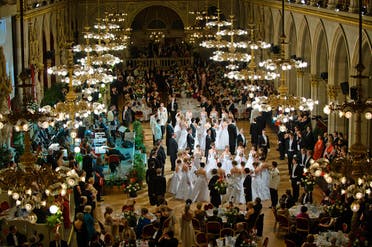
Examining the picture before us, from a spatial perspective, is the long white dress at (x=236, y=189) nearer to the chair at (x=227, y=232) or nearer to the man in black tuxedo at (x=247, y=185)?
the man in black tuxedo at (x=247, y=185)

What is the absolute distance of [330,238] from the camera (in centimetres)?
1580

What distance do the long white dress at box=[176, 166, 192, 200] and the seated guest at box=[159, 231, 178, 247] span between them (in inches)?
242

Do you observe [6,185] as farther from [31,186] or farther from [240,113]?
[240,113]

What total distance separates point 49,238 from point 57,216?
0.62 meters

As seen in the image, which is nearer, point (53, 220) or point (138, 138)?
point (53, 220)

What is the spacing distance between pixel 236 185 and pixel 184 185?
1.71m

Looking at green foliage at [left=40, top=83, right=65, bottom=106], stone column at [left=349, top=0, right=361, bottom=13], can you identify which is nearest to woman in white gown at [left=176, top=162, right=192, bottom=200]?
stone column at [left=349, top=0, right=361, bottom=13]

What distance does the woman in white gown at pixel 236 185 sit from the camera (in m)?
20.6

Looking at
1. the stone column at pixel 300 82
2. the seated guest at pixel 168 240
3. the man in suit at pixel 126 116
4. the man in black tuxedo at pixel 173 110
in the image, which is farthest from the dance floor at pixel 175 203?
the stone column at pixel 300 82

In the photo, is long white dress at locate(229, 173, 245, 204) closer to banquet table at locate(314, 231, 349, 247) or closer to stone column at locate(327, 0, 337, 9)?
banquet table at locate(314, 231, 349, 247)

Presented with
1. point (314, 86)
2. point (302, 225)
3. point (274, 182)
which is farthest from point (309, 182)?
point (314, 86)

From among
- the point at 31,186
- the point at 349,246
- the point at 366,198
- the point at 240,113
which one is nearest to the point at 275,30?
the point at 240,113

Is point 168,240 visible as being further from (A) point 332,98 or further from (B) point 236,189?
(A) point 332,98

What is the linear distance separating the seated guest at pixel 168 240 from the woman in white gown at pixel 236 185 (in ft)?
17.7
